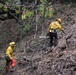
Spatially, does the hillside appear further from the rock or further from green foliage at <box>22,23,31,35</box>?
green foliage at <box>22,23,31,35</box>

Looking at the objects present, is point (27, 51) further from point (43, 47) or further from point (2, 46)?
point (2, 46)

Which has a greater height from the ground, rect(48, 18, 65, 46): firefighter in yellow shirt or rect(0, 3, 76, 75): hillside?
rect(48, 18, 65, 46): firefighter in yellow shirt

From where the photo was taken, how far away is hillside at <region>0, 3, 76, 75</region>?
523 inches

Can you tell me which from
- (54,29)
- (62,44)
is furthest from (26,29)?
(62,44)

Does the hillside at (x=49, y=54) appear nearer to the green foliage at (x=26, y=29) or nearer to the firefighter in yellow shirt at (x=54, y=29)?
the firefighter in yellow shirt at (x=54, y=29)

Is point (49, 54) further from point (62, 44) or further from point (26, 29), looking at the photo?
point (26, 29)

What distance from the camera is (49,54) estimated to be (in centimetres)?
1555

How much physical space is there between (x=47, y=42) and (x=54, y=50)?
7.97 ft

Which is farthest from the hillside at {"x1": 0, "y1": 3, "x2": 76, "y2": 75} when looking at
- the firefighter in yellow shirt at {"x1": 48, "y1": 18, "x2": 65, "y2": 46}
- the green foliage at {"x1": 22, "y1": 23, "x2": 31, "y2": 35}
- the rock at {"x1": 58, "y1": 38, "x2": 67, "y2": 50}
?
the green foliage at {"x1": 22, "y1": 23, "x2": 31, "y2": 35}

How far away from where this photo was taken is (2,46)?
22.0 metres

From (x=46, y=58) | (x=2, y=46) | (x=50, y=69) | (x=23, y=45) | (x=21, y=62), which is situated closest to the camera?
(x=50, y=69)

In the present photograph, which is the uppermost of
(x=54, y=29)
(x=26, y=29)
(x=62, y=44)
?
(x=54, y=29)

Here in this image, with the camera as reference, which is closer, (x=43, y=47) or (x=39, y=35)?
(x=43, y=47)

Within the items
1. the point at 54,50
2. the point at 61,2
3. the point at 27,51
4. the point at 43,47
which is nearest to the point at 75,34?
the point at 54,50
